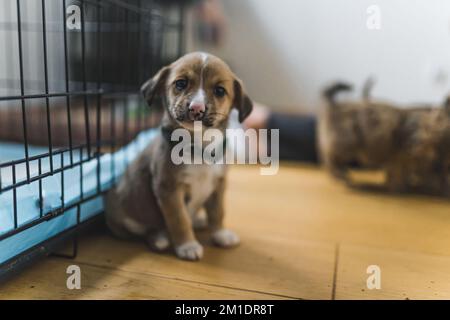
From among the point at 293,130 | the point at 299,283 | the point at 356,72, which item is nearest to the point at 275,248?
the point at 299,283

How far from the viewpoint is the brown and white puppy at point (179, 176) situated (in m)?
1.07

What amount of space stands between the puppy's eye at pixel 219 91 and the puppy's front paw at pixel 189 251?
41 cm

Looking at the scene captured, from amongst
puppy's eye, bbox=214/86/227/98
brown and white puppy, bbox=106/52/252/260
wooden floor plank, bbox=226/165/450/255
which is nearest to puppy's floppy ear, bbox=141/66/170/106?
brown and white puppy, bbox=106/52/252/260

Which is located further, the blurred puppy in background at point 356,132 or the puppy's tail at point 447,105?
the blurred puppy in background at point 356,132

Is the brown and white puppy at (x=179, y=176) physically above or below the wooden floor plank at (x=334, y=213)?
above

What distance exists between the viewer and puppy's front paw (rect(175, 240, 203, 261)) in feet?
3.96

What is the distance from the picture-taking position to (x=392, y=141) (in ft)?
6.16

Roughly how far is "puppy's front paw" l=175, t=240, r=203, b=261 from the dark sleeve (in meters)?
1.31

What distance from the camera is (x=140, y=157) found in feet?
4.35

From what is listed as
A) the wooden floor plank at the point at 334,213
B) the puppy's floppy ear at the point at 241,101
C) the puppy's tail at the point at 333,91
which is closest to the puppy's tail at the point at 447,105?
the wooden floor plank at the point at 334,213

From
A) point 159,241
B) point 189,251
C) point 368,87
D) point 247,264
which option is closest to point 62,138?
point 159,241

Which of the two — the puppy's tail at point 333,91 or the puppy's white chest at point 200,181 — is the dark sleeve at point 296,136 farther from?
the puppy's white chest at point 200,181

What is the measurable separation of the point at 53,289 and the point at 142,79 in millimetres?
892

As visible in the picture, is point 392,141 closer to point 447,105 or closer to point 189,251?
point 447,105
